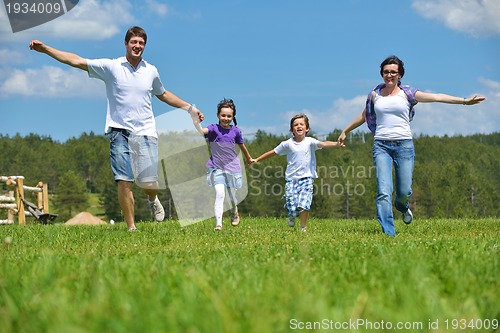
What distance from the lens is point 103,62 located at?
9508 mm

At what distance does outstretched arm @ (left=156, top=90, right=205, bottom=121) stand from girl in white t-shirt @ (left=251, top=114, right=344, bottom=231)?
4.98ft

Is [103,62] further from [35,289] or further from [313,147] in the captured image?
[35,289]

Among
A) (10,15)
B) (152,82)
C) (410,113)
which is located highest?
(10,15)

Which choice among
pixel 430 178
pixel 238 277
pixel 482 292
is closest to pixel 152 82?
pixel 238 277

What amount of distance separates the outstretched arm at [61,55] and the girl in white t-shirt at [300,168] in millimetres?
3731

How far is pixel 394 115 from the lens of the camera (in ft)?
30.5

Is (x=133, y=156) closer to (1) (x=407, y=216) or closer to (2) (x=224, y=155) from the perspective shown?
(2) (x=224, y=155)

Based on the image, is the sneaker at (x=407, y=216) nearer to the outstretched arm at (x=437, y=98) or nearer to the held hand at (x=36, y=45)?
the outstretched arm at (x=437, y=98)

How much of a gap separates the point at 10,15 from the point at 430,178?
136866 mm

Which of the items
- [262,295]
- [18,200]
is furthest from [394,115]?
[18,200]

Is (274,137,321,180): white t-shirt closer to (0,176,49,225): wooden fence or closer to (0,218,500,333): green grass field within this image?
(0,218,500,333): green grass field

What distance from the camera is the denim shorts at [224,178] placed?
38.0 feet

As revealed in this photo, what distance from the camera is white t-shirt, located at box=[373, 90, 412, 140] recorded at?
927 centimetres

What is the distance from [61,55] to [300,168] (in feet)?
15.7
